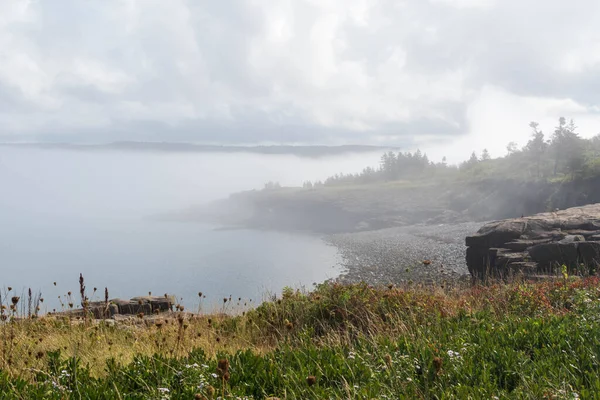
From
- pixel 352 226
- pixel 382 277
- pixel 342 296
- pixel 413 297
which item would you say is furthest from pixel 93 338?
pixel 352 226

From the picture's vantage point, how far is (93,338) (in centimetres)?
778

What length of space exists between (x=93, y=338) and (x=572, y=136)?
104991 millimetres

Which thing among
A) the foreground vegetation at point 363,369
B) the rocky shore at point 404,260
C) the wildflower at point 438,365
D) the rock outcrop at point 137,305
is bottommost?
the rocky shore at point 404,260

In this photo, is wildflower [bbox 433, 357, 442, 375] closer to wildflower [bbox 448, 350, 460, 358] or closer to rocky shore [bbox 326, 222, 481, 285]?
wildflower [bbox 448, 350, 460, 358]

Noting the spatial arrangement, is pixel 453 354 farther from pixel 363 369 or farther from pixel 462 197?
pixel 462 197

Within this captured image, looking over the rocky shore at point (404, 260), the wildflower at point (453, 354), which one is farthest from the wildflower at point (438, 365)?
the rocky shore at point (404, 260)

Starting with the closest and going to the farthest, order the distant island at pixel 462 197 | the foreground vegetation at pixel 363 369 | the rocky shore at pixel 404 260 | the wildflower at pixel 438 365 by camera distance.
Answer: the foreground vegetation at pixel 363 369
the wildflower at pixel 438 365
the rocky shore at pixel 404 260
the distant island at pixel 462 197

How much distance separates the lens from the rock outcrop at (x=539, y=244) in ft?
67.7

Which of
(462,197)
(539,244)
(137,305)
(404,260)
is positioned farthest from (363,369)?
(462,197)

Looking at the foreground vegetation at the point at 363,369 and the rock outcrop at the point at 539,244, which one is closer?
the foreground vegetation at the point at 363,369

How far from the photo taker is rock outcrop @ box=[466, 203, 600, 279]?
67.7ft

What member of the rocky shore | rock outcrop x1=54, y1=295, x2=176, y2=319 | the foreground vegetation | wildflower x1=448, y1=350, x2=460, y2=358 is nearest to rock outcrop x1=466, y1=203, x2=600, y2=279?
the rocky shore

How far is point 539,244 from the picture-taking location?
22984 millimetres

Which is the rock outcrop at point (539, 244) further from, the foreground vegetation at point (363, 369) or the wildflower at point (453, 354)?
the wildflower at point (453, 354)
